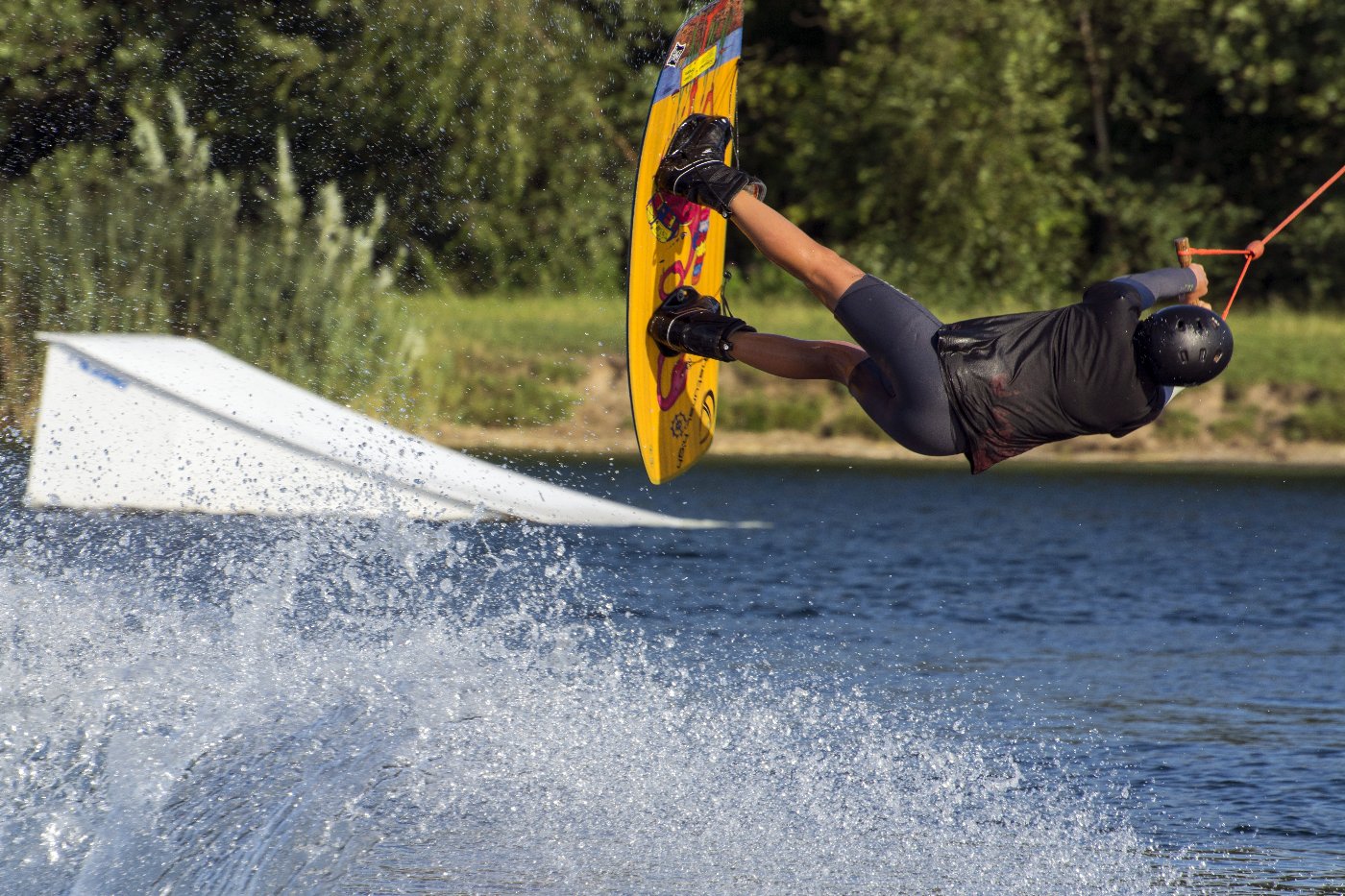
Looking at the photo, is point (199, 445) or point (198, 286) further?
point (198, 286)

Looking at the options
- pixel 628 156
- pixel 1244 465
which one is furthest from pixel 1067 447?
pixel 628 156

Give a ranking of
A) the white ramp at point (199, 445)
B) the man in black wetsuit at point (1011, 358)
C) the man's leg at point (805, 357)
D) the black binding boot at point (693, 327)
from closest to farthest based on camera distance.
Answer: the man in black wetsuit at point (1011, 358) < the man's leg at point (805, 357) < the black binding boot at point (693, 327) < the white ramp at point (199, 445)

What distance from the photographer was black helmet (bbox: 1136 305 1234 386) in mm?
5066

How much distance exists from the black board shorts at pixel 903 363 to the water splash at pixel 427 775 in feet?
4.56

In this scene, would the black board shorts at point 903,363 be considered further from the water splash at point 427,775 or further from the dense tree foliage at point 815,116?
the dense tree foliage at point 815,116

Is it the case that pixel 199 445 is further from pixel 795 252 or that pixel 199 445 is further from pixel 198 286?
pixel 795 252

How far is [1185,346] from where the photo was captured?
5.07 m

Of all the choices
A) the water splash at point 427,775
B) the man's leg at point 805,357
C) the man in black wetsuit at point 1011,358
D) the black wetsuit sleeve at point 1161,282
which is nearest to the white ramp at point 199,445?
the water splash at point 427,775

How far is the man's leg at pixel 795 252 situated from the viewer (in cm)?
550

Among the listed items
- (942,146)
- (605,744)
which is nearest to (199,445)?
(605,744)

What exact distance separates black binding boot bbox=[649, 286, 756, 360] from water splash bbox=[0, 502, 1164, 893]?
4.13ft

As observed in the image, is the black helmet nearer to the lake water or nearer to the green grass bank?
the lake water

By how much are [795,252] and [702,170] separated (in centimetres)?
51

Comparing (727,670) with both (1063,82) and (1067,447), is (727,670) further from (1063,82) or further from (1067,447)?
(1063,82)
